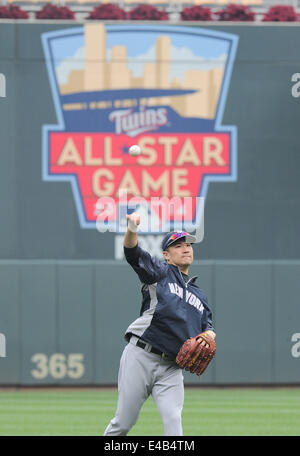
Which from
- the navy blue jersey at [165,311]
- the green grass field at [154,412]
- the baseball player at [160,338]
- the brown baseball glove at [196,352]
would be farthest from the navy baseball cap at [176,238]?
the green grass field at [154,412]

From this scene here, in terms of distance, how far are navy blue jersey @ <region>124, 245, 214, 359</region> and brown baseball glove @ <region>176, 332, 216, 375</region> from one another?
Answer: 0.05 meters

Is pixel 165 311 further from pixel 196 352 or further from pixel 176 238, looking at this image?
pixel 176 238

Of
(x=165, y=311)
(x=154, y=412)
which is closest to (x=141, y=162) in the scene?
(x=154, y=412)

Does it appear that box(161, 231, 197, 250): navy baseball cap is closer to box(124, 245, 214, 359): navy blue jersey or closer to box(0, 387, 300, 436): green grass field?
box(124, 245, 214, 359): navy blue jersey

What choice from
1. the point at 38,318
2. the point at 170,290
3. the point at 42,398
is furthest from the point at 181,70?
the point at 170,290

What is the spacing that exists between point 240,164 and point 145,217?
1.58 meters

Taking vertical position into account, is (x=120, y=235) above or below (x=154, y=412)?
above

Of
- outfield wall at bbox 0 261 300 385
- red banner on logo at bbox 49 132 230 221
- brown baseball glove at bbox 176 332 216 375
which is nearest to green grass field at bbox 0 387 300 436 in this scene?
outfield wall at bbox 0 261 300 385

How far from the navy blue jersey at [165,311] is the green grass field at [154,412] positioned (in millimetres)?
2652

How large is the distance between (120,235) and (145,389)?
6.83 metres

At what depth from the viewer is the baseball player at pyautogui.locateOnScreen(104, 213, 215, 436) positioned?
6.14 m

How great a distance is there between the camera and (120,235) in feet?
42.6

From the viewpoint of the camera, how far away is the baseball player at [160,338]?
20.2ft

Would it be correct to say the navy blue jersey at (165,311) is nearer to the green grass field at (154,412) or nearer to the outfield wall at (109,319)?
the green grass field at (154,412)
